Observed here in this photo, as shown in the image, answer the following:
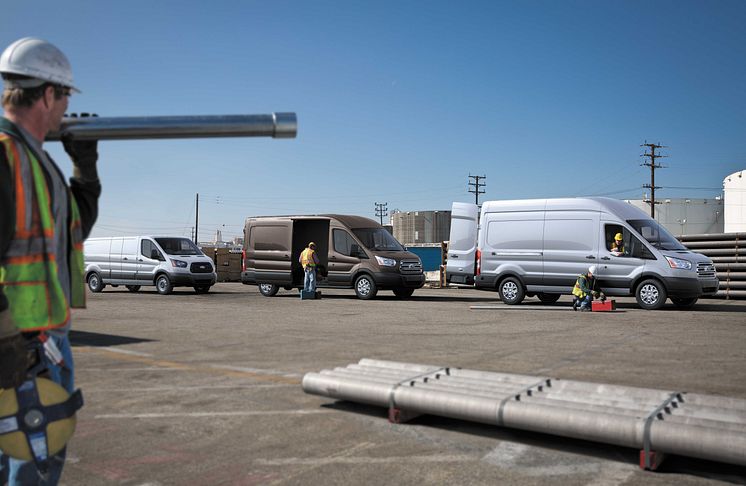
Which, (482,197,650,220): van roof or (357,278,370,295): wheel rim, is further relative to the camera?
(357,278,370,295): wheel rim

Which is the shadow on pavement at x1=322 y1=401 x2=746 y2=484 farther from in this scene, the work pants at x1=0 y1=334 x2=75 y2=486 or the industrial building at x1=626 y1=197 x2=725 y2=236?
the industrial building at x1=626 y1=197 x2=725 y2=236

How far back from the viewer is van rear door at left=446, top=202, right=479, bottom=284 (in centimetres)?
1928

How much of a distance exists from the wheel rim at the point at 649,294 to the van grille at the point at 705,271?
1024mm

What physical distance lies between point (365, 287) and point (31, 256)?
57.0ft

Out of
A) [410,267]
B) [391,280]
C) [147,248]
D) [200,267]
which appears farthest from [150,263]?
[410,267]

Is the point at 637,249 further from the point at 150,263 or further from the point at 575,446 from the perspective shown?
the point at 150,263

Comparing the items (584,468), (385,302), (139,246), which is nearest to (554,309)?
(385,302)

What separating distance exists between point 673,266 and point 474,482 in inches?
515

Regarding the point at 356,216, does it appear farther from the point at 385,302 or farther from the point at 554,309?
the point at 554,309

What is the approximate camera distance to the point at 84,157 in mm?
2691

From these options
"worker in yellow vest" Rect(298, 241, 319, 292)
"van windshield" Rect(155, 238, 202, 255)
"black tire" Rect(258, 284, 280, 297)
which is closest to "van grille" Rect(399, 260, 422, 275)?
"worker in yellow vest" Rect(298, 241, 319, 292)

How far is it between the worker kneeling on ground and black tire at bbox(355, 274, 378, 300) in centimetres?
590

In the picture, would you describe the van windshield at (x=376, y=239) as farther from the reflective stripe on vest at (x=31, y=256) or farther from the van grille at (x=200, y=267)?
the reflective stripe on vest at (x=31, y=256)

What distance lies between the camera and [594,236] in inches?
644
